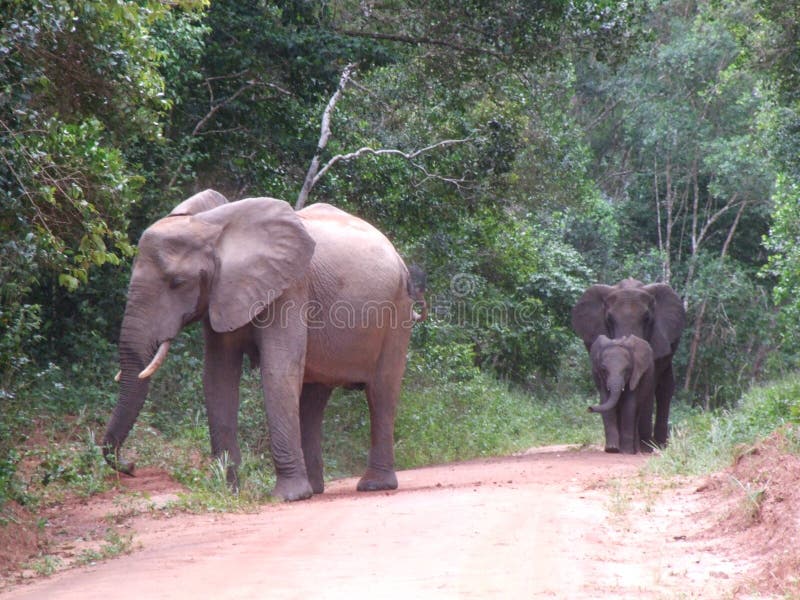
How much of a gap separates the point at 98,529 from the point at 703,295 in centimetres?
2190

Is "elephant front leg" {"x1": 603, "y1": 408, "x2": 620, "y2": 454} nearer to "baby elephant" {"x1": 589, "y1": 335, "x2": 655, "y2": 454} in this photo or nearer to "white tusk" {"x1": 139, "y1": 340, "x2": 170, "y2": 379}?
"baby elephant" {"x1": 589, "y1": 335, "x2": 655, "y2": 454}

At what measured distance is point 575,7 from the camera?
1553cm

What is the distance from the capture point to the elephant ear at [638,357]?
53.4ft

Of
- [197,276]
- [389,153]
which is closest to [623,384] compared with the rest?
[389,153]

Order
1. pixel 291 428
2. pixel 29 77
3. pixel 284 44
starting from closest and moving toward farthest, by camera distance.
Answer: pixel 29 77 → pixel 291 428 → pixel 284 44

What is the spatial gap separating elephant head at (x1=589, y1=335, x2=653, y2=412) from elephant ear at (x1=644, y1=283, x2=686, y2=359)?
43.6 inches

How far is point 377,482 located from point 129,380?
9.05 feet

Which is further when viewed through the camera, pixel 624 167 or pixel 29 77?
pixel 624 167

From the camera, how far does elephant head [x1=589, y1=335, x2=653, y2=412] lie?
52.3 ft

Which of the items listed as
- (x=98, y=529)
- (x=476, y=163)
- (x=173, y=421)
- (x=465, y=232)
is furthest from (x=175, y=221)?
(x=465, y=232)

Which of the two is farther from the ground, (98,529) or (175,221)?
(175,221)

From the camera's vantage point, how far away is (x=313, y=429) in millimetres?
11516

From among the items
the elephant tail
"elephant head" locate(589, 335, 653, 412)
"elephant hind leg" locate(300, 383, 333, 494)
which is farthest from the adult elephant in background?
"elephant hind leg" locate(300, 383, 333, 494)

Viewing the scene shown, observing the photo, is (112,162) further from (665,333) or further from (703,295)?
(703,295)
